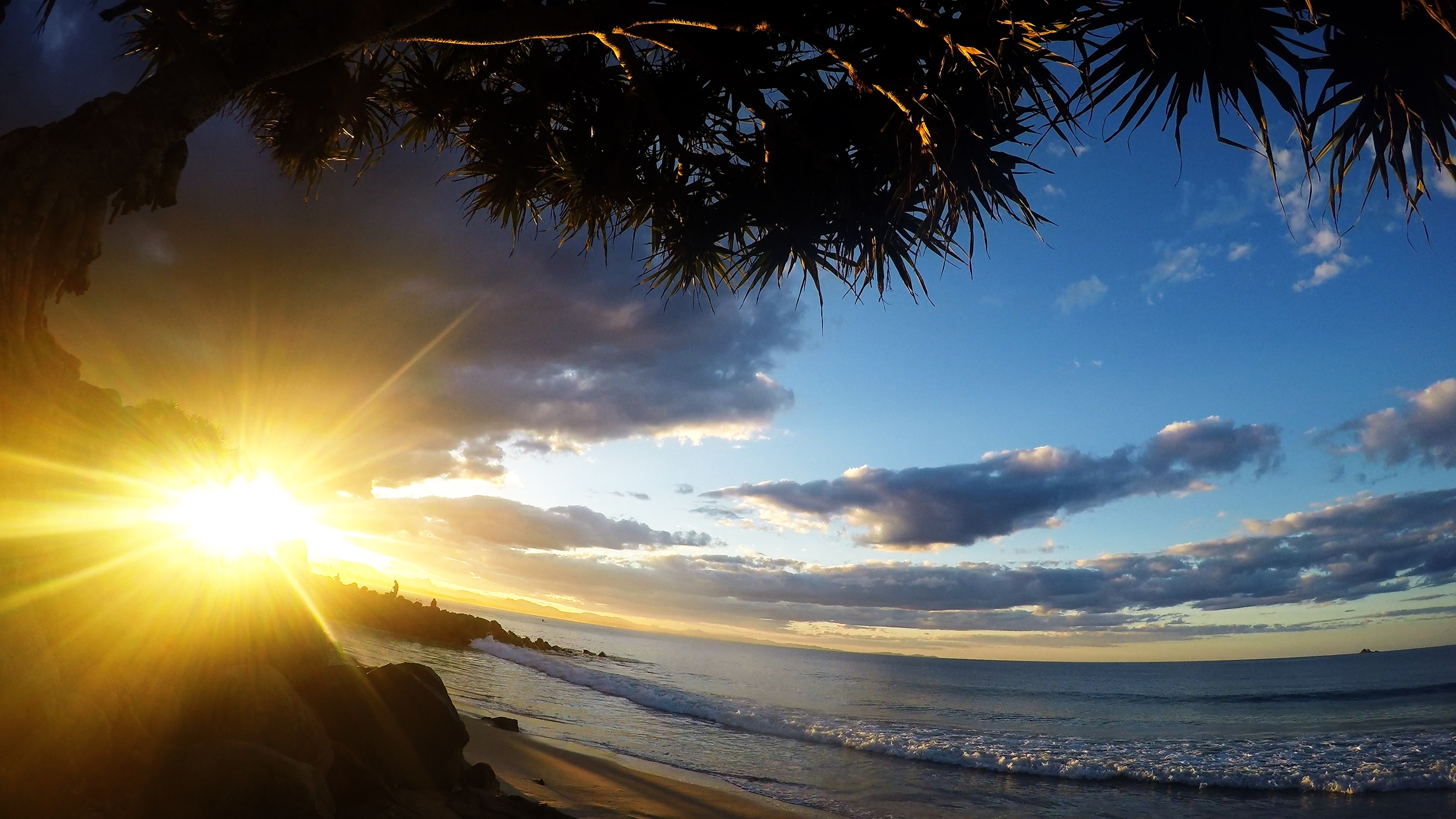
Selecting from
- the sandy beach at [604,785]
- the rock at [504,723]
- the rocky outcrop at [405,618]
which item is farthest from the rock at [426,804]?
the rocky outcrop at [405,618]

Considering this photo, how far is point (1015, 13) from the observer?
3965 mm

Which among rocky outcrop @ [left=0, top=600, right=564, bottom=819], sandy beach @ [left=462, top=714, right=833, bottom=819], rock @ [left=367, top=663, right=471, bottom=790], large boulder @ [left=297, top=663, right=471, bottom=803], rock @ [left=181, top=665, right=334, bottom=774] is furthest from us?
sandy beach @ [left=462, top=714, right=833, bottom=819]

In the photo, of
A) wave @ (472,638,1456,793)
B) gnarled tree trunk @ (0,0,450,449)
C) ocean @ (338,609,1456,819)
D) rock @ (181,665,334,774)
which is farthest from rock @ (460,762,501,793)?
wave @ (472,638,1456,793)

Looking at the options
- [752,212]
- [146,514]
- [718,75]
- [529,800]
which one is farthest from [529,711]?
[718,75]

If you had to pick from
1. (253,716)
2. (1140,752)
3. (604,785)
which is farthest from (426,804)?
(1140,752)

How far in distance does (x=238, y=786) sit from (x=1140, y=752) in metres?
16.4

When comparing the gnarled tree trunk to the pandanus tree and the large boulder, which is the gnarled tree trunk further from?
the large boulder

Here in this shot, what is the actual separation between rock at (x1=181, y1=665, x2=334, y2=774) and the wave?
35.0 feet

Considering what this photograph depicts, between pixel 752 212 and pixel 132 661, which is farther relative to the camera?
pixel 752 212

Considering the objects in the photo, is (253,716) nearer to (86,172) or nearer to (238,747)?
(238,747)

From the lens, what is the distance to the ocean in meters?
9.01

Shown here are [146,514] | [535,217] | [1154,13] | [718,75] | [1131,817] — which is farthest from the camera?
[1131,817]

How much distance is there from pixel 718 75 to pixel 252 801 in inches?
201

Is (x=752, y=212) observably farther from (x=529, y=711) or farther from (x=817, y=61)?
(x=529, y=711)
